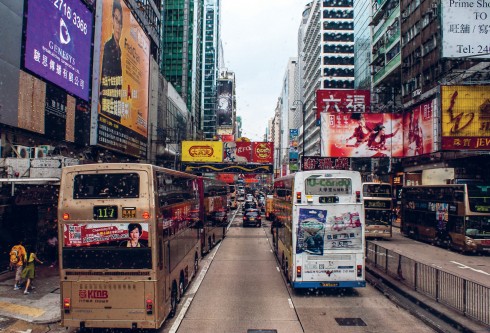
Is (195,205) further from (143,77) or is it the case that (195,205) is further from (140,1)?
(140,1)

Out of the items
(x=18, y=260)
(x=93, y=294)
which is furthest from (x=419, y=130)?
(x=93, y=294)

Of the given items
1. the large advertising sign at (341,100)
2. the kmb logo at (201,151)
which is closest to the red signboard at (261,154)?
the kmb logo at (201,151)

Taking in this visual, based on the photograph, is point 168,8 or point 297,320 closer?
point 297,320

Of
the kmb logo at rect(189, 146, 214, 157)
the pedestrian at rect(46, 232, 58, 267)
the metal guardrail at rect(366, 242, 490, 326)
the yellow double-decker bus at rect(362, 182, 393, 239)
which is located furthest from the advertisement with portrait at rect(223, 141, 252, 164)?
the metal guardrail at rect(366, 242, 490, 326)

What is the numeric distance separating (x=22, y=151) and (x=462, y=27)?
2380cm

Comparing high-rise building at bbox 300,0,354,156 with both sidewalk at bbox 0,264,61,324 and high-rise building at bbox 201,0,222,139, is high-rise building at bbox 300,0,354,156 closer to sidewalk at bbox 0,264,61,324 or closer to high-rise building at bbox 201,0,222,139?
high-rise building at bbox 201,0,222,139

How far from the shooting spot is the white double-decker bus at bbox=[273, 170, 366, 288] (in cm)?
1544

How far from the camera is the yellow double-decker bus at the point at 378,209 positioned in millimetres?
34312

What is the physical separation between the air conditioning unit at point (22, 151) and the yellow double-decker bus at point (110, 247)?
32.0 feet

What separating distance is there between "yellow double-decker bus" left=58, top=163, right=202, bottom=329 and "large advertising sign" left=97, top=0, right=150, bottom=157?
1721 centimetres

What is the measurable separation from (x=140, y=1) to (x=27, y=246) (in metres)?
27.4

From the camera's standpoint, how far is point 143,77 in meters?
37.6

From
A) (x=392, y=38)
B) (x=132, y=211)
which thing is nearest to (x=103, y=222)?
(x=132, y=211)

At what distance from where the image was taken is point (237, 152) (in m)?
47.4
